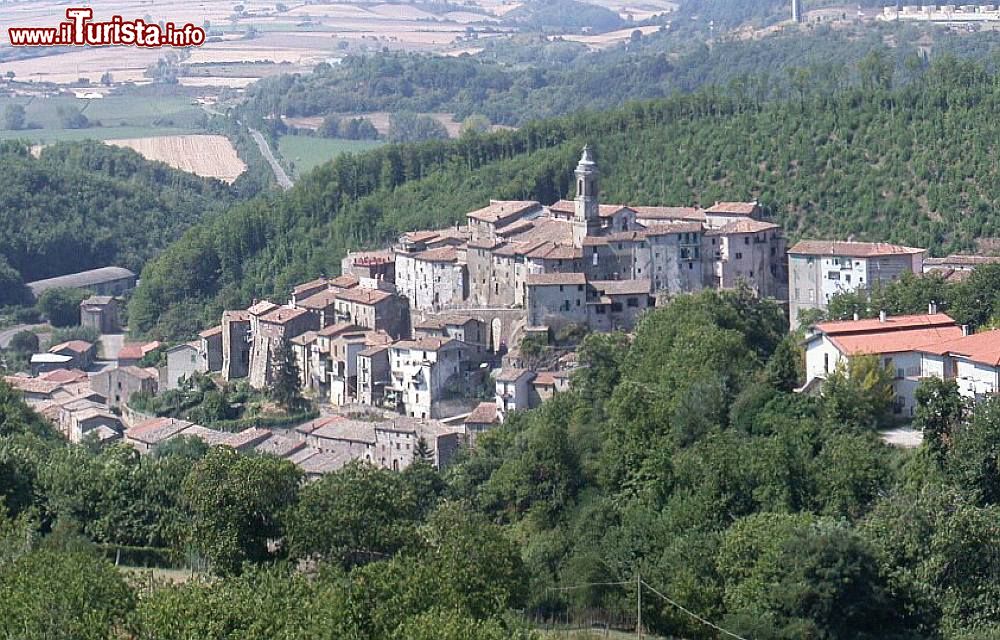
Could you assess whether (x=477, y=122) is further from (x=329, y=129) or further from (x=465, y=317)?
(x=465, y=317)

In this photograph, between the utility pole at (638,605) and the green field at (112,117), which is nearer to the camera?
Result: the utility pole at (638,605)

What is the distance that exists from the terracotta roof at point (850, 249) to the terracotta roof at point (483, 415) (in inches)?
350

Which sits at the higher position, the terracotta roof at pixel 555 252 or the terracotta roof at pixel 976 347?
the terracotta roof at pixel 976 347

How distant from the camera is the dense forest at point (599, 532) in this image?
27516mm

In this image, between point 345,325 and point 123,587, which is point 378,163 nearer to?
point 345,325

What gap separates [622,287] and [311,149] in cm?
6275

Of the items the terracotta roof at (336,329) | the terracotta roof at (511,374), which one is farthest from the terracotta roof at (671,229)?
the terracotta roof at (336,329)

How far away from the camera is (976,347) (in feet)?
122

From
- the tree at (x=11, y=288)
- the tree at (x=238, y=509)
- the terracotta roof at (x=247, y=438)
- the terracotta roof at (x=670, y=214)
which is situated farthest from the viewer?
the tree at (x=11, y=288)

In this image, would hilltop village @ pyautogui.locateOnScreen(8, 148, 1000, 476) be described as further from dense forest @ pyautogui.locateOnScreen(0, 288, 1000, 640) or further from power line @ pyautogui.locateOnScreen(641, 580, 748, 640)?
power line @ pyautogui.locateOnScreen(641, 580, 748, 640)

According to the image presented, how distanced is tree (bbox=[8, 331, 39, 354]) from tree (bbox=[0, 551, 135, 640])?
39.3m

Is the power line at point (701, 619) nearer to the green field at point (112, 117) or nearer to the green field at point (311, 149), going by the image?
the green field at point (311, 149)

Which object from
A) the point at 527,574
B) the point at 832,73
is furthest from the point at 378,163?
the point at 527,574

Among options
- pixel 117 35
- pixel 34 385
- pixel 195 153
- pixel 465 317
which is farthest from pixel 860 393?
pixel 195 153
